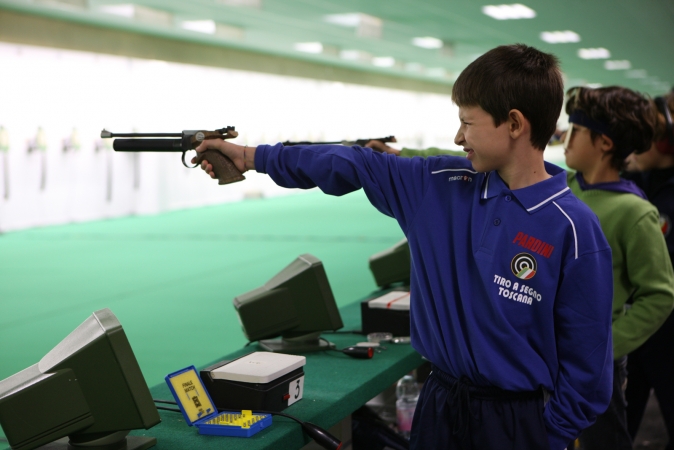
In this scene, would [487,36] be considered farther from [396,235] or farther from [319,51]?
[396,235]

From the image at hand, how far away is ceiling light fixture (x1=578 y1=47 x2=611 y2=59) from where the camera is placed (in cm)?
1692

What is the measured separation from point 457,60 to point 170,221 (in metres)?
10.2

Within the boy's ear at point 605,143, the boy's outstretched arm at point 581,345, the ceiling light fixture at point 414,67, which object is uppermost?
the ceiling light fixture at point 414,67

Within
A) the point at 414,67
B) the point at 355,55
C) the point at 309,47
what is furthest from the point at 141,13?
the point at 414,67

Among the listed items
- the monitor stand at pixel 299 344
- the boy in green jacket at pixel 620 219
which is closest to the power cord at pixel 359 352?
the monitor stand at pixel 299 344

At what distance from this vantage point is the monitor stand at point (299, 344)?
2.42 m

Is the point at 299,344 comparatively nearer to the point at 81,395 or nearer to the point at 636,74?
the point at 81,395

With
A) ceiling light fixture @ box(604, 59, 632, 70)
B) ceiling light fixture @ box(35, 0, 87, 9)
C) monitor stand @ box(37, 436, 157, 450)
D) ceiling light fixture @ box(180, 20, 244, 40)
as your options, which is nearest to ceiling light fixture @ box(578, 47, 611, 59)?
ceiling light fixture @ box(604, 59, 632, 70)

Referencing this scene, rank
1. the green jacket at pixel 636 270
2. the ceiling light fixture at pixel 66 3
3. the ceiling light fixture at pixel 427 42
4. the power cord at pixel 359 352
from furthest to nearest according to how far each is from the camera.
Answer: the ceiling light fixture at pixel 427 42, the ceiling light fixture at pixel 66 3, the power cord at pixel 359 352, the green jacket at pixel 636 270

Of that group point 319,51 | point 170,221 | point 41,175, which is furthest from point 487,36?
point 41,175

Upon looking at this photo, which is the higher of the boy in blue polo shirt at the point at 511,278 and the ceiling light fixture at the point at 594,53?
the ceiling light fixture at the point at 594,53

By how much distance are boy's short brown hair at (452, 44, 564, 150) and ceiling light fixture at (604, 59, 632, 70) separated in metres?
19.7

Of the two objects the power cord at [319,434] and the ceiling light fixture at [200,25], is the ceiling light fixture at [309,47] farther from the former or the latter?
the power cord at [319,434]

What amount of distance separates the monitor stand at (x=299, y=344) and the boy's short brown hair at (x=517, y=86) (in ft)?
4.03
